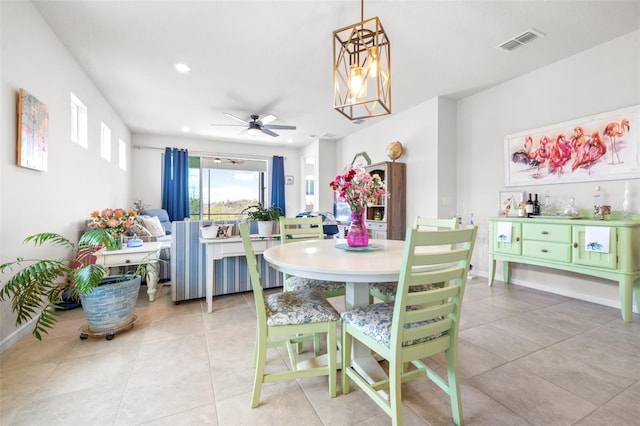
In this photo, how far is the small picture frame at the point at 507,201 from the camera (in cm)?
338

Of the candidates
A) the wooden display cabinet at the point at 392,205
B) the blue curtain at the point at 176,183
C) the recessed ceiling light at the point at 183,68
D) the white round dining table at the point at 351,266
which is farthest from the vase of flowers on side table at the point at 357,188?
the blue curtain at the point at 176,183

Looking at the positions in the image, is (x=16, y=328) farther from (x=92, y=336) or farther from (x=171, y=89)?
(x=171, y=89)

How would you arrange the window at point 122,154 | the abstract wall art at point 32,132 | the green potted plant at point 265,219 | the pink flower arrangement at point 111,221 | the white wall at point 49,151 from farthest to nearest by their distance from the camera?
the window at point 122,154 → the green potted plant at point 265,219 → the pink flower arrangement at point 111,221 → the abstract wall art at point 32,132 → the white wall at point 49,151

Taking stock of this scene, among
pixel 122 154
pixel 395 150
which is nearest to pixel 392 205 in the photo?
pixel 395 150

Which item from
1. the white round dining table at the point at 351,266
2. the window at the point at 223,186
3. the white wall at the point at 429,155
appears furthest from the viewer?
the window at the point at 223,186

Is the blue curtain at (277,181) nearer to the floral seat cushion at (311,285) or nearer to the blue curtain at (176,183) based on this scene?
the blue curtain at (176,183)

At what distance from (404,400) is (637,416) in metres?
1.05

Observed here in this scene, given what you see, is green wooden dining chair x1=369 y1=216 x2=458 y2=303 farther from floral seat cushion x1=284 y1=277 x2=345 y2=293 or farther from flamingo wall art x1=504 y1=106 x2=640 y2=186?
flamingo wall art x1=504 y1=106 x2=640 y2=186

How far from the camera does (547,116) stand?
3.16 m

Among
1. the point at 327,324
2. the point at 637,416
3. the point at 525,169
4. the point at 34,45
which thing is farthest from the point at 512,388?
the point at 34,45

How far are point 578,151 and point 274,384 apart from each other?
3593 mm

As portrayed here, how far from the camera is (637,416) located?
1298mm

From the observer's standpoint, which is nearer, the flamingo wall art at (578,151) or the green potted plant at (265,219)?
A: the flamingo wall art at (578,151)

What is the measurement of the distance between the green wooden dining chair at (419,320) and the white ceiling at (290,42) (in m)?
2.05
